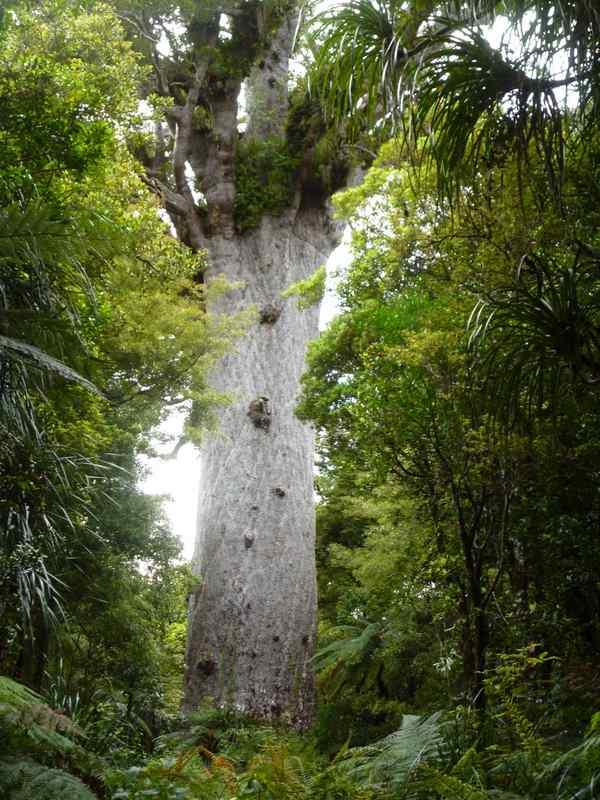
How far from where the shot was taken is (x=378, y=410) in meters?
5.67

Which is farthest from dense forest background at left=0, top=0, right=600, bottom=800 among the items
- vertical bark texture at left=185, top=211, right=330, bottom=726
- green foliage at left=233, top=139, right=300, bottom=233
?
green foliage at left=233, top=139, right=300, bottom=233

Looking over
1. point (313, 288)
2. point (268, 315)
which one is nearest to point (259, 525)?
point (313, 288)

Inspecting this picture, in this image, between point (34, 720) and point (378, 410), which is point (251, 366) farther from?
point (34, 720)

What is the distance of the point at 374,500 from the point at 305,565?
1.12m

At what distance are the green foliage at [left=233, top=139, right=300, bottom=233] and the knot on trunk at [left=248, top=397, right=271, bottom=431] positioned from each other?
3.14 meters

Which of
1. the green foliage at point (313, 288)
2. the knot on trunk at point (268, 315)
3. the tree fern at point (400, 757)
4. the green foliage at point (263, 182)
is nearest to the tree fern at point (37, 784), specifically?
the tree fern at point (400, 757)

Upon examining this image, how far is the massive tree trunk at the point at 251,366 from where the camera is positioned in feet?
28.1

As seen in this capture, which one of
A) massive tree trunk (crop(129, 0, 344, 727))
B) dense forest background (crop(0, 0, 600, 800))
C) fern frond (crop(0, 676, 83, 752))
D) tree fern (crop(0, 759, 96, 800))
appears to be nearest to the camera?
tree fern (crop(0, 759, 96, 800))

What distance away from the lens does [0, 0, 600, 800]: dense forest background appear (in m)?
3.42

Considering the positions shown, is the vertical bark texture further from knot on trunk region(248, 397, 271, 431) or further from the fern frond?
the fern frond

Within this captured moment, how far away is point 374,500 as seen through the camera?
30.8ft

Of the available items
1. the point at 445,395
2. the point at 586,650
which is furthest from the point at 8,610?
the point at 586,650

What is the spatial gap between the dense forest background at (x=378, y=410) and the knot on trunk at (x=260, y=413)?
5.16 feet

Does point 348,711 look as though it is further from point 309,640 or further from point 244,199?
point 244,199
